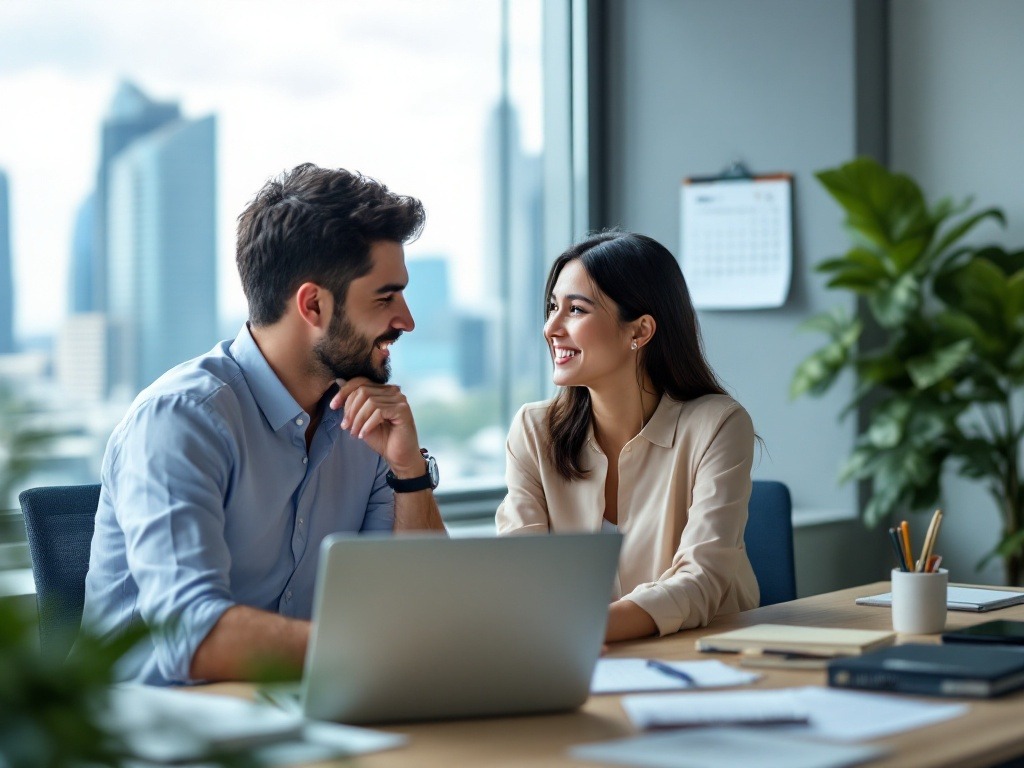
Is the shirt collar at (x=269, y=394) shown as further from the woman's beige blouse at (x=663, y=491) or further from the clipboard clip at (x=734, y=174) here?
the clipboard clip at (x=734, y=174)

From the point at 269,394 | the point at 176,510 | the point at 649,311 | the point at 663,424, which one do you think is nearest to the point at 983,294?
the point at 649,311

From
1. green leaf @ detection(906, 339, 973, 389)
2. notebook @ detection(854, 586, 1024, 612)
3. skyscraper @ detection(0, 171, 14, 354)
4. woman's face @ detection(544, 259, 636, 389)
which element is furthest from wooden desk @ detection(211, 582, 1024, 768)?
green leaf @ detection(906, 339, 973, 389)

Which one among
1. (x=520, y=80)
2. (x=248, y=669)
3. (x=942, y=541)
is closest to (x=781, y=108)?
(x=520, y=80)

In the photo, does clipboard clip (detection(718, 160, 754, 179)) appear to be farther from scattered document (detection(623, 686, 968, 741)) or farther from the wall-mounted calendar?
scattered document (detection(623, 686, 968, 741))

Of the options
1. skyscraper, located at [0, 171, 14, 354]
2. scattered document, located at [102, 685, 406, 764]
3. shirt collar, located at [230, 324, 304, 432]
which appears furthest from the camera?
skyscraper, located at [0, 171, 14, 354]

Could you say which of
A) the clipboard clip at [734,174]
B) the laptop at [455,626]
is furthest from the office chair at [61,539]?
the clipboard clip at [734,174]

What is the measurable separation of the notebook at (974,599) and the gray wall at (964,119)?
1.58 meters

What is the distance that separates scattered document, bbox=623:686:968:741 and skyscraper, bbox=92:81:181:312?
1910mm

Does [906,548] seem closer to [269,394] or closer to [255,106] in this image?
[269,394]

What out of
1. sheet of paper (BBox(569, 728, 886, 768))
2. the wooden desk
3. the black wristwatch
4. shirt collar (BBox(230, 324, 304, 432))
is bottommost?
the wooden desk

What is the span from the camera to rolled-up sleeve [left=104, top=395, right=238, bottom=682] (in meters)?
1.49

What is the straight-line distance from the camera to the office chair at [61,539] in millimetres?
1742

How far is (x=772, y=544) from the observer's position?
242cm

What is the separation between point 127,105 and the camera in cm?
288
